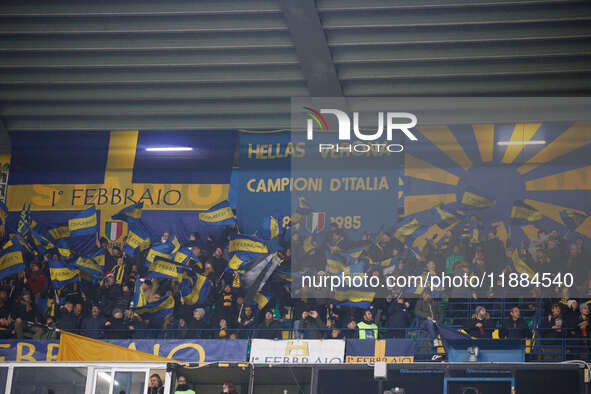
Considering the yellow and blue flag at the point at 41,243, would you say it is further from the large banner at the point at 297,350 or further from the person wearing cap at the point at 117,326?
the large banner at the point at 297,350

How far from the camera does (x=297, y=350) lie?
15617mm

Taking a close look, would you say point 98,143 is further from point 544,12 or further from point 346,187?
point 544,12

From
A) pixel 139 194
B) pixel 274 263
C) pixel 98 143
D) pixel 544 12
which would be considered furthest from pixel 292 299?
pixel 544 12

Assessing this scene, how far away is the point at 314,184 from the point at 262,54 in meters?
3.57

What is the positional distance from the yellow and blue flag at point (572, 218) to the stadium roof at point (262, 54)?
279 centimetres

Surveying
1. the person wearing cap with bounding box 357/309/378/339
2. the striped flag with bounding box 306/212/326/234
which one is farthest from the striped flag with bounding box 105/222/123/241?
the person wearing cap with bounding box 357/309/378/339

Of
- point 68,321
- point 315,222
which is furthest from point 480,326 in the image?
point 68,321

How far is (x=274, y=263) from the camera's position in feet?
60.6

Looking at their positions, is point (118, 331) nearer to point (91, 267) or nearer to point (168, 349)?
point (91, 267)

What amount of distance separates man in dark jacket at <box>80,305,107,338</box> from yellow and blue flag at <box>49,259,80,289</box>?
1.49m

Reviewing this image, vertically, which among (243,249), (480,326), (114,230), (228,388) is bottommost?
(228,388)

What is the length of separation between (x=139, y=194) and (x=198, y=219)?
1805 millimetres

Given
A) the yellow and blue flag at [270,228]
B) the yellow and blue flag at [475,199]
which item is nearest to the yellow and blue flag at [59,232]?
the yellow and blue flag at [270,228]

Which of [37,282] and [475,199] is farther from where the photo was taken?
[37,282]
